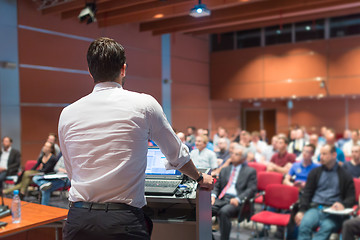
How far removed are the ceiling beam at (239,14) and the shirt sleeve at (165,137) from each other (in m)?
6.54

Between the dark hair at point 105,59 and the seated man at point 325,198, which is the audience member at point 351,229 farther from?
the dark hair at point 105,59

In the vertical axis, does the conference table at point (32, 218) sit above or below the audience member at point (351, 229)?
above

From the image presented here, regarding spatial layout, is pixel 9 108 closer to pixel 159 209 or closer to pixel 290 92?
pixel 159 209

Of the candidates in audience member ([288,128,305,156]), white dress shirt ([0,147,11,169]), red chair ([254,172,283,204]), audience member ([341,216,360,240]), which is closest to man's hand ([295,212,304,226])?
audience member ([341,216,360,240])

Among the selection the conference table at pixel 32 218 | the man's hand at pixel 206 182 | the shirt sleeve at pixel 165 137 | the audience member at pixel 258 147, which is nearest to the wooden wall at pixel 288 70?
the audience member at pixel 258 147

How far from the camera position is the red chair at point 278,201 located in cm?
415

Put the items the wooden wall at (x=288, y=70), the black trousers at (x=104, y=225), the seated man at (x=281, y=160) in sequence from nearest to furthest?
1. the black trousers at (x=104, y=225)
2. the seated man at (x=281, y=160)
3. the wooden wall at (x=288, y=70)

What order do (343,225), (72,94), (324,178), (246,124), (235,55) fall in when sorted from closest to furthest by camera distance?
(343,225), (324,178), (72,94), (235,55), (246,124)

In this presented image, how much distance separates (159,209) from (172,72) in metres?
8.55

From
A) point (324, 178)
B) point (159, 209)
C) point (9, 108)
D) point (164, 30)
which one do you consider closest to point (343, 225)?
point (324, 178)

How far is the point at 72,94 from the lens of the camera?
8180 millimetres

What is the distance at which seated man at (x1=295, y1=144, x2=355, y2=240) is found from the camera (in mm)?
3934

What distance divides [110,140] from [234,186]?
3802mm

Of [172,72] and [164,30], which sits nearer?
[164,30]
